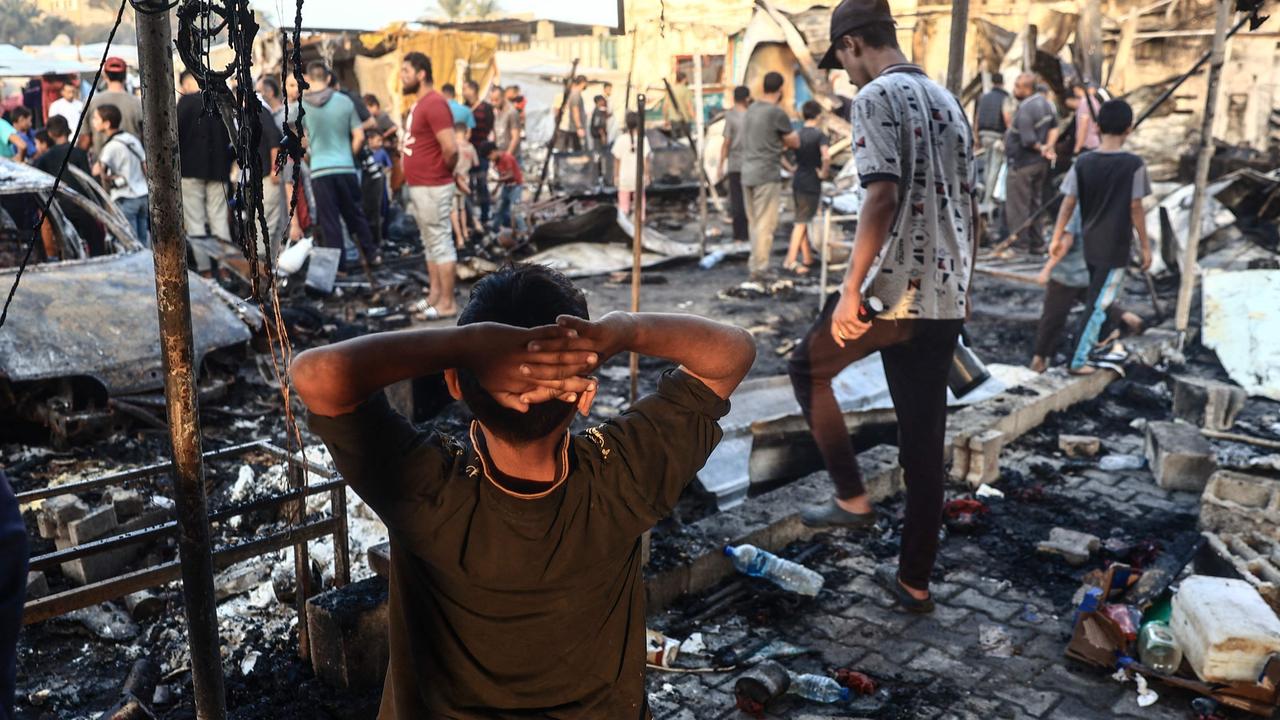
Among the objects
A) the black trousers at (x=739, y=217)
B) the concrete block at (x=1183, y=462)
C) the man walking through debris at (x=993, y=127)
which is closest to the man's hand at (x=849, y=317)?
the concrete block at (x=1183, y=462)

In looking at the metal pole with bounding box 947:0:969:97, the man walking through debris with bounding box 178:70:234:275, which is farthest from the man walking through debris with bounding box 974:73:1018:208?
the man walking through debris with bounding box 178:70:234:275

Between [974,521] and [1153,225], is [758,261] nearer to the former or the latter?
[1153,225]

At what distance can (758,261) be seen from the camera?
12.0 meters

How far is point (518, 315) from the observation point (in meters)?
1.79

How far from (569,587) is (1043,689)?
108 inches

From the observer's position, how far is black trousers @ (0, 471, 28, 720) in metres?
1.45

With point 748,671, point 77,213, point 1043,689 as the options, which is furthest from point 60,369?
point 1043,689

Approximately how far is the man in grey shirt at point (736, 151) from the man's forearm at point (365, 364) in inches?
420

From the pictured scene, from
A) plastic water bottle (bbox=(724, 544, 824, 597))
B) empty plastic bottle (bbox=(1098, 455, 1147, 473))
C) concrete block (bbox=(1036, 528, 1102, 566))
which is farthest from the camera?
empty plastic bottle (bbox=(1098, 455, 1147, 473))

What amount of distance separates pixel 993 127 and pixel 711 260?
16.9 ft

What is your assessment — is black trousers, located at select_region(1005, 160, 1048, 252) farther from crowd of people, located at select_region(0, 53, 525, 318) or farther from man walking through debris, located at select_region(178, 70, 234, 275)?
man walking through debris, located at select_region(178, 70, 234, 275)

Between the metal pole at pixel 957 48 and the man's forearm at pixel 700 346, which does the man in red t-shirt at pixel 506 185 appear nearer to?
the metal pole at pixel 957 48

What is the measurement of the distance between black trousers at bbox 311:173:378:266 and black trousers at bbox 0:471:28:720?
9.95 metres

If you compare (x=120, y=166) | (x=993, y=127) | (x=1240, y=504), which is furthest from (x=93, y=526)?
(x=993, y=127)
